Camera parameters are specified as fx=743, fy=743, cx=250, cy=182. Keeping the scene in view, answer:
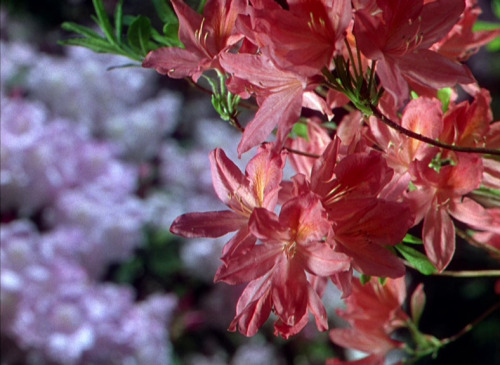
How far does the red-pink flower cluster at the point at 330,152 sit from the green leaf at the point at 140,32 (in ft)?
0.30

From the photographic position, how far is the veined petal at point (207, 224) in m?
0.36

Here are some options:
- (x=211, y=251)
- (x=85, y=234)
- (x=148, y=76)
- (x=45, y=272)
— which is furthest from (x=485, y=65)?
(x=45, y=272)

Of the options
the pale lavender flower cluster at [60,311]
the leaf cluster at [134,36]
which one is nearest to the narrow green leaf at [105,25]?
the leaf cluster at [134,36]

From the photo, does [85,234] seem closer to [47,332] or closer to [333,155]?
[47,332]

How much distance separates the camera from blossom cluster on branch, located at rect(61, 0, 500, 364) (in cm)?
31

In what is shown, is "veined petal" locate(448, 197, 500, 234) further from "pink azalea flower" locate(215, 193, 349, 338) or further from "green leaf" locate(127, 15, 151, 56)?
"green leaf" locate(127, 15, 151, 56)

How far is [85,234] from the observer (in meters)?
1.26

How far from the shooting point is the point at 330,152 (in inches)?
13.0

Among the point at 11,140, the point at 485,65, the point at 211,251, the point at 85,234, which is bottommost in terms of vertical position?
the point at 485,65

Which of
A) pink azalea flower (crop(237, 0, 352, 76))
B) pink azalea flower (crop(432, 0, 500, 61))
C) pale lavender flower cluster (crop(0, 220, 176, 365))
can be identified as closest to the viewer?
pink azalea flower (crop(237, 0, 352, 76))

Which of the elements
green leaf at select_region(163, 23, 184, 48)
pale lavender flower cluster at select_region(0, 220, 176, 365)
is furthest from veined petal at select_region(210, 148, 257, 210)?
pale lavender flower cluster at select_region(0, 220, 176, 365)

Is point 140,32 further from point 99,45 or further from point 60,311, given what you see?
point 60,311

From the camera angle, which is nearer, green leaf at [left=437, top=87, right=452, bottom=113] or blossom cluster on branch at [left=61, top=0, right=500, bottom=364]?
blossom cluster on branch at [left=61, top=0, right=500, bottom=364]

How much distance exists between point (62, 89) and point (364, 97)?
120 cm
